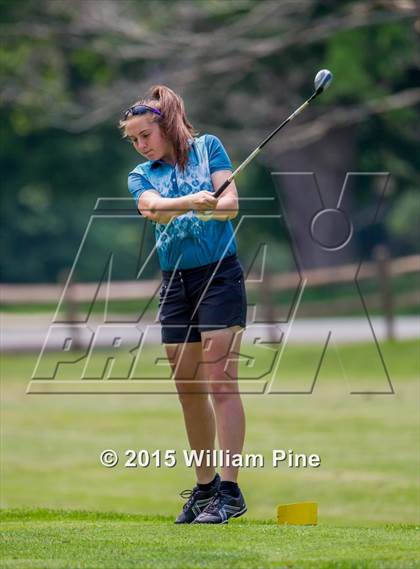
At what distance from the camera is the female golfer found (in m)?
5.96

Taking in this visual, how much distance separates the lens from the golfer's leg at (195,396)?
6094mm

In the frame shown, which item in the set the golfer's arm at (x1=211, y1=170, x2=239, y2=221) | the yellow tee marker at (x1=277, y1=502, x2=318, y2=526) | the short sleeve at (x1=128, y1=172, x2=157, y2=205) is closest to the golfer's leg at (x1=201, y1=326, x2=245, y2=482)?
the yellow tee marker at (x1=277, y1=502, x2=318, y2=526)

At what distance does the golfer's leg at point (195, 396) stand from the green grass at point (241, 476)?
0.38 m

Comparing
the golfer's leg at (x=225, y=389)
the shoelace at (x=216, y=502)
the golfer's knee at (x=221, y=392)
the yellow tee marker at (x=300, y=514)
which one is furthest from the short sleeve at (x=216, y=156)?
the yellow tee marker at (x=300, y=514)

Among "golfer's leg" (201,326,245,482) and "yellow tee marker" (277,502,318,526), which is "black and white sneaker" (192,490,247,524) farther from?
"yellow tee marker" (277,502,318,526)

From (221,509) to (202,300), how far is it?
2.94 feet

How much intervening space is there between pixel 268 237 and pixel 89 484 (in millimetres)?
30440

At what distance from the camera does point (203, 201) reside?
18.9 feet

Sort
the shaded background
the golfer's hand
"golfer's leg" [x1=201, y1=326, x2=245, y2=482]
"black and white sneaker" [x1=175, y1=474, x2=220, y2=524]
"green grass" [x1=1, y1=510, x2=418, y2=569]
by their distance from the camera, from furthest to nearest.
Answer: the shaded background → "black and white sneaker" [x1=175, y1=474, x2=220, y2=524] → "golfer's leg" [x1=201, y1=326, x2=245, y2=482] → the golfer's hand → "green grass" [x1=1, y1=510, x2=418, y2=569]

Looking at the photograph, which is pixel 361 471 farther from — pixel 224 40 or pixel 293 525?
pixel 224 40

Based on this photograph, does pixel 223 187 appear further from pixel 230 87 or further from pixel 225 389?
pixel 230 87

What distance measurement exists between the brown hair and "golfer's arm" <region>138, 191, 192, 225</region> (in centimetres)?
21

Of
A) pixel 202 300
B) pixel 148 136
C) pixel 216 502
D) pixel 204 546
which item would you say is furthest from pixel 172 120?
pixel 204 546

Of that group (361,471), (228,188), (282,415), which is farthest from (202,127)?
(228,188)
